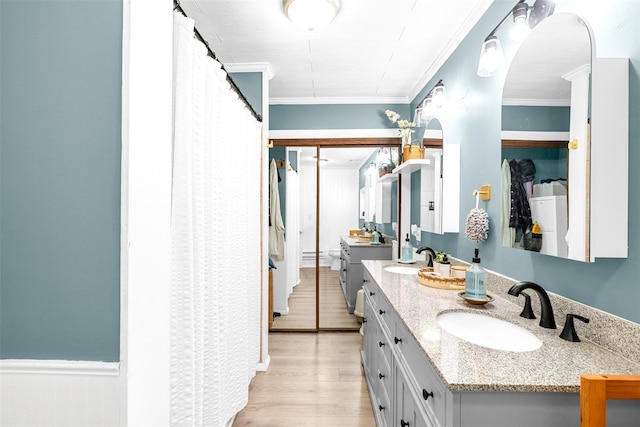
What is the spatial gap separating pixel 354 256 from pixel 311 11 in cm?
239

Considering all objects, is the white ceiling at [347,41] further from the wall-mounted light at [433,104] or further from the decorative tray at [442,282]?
the decorative tray at [442,282]

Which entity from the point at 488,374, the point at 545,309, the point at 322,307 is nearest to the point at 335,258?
the point at 322,307

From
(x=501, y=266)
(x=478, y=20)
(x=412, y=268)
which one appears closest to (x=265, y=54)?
(x=478, y=20)

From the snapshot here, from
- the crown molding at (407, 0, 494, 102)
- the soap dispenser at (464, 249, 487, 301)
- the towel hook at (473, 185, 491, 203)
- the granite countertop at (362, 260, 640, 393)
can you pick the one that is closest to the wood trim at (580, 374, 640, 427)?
the granite countertop at (362, 260, 640, 393)

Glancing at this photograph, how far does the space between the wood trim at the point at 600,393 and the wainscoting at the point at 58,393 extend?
3.59ft

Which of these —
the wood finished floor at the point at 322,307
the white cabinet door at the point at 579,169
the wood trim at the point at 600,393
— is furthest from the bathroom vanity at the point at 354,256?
the wood trim at the point at 600,393

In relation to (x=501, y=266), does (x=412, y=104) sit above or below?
above

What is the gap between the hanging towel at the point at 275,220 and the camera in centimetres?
325

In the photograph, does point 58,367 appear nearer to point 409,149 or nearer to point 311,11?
point 311,11

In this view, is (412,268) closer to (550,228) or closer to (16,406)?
(550,228)

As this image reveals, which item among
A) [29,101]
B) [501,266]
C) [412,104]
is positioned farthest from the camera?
[412,104]

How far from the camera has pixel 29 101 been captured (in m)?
0.76

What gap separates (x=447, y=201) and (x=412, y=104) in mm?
1514

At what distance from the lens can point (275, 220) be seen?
328 cm
